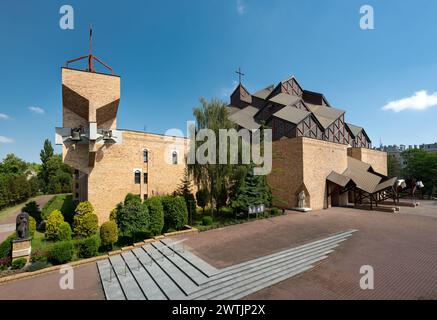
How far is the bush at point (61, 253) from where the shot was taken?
10.6 meters

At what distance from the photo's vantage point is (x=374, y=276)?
7953 mm

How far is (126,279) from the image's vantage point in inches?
348

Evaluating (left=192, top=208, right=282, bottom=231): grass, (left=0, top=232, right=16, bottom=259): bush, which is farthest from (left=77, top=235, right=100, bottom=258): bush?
(left=192, top=208, right=282, bottom=231): grass

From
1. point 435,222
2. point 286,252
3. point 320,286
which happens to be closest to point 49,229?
point 286,252

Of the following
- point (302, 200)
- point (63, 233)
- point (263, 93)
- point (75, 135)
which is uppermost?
point (263, 93)

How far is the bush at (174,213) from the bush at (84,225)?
542 cm

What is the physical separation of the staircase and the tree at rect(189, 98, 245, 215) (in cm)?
636

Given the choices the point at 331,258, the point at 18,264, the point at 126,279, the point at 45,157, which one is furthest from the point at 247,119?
the point at 45,157

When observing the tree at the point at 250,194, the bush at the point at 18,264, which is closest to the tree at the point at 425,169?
the tree at the point at 250,194

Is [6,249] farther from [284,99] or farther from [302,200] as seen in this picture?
[284,99]

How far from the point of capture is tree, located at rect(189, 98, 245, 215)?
1658cm

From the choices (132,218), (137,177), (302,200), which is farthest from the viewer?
(302,200)

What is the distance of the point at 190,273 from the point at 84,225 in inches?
417

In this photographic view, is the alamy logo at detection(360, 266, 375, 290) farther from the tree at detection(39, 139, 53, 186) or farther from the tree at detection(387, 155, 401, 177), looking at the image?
the tree at detection(39, 139, 53, 186)
